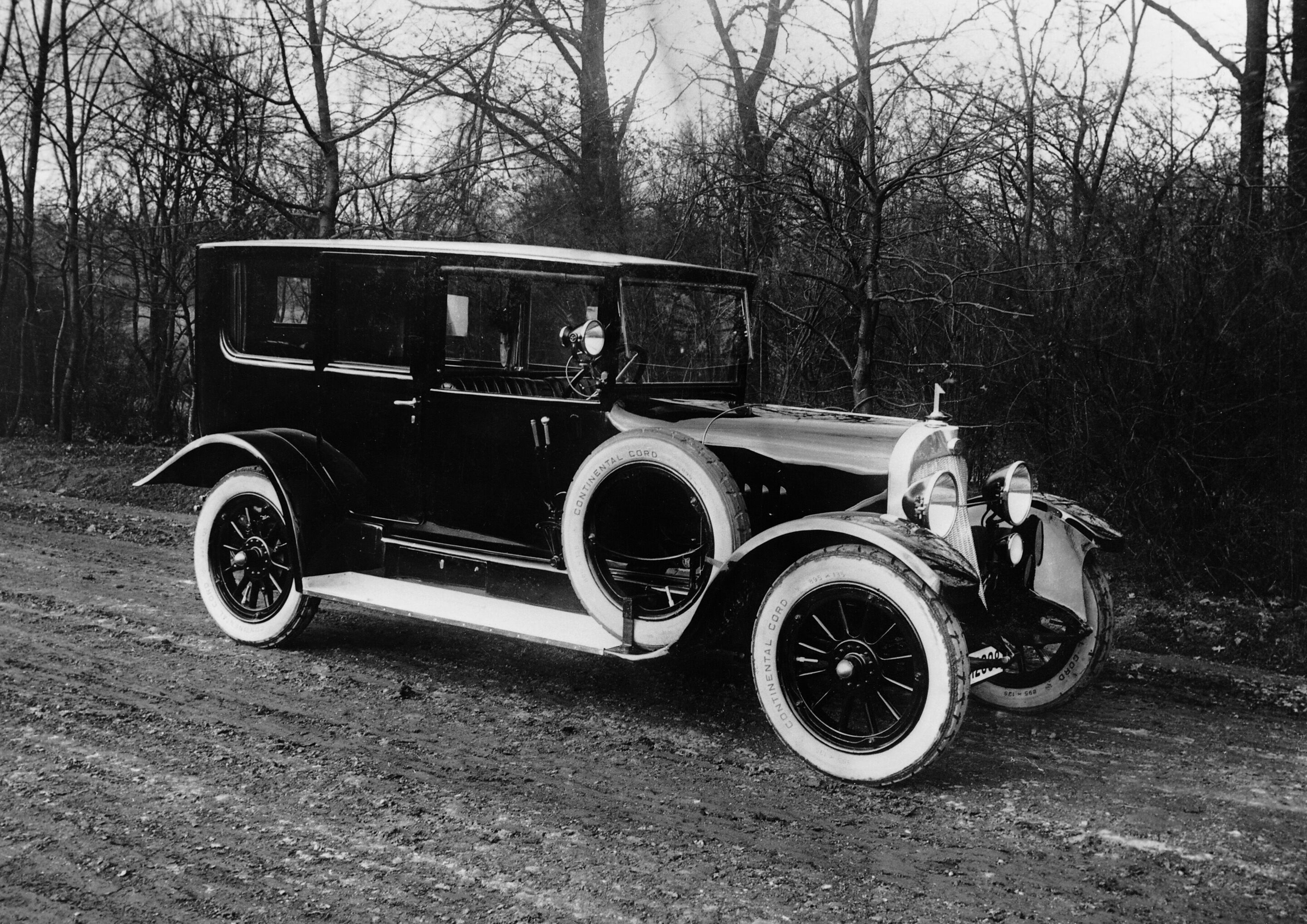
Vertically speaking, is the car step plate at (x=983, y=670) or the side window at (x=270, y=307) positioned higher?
the side window at (x=270, y=307)

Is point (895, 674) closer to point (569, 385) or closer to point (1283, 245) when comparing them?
point (569, 385)

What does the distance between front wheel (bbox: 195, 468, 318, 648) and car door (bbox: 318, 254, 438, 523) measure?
456mm

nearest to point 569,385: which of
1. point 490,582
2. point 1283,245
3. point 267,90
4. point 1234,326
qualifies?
point 490,582

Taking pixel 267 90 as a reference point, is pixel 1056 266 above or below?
below

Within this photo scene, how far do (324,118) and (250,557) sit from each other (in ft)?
15.3

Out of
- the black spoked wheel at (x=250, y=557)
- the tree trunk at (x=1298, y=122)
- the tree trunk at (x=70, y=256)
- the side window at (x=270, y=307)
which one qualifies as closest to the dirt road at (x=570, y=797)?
the black spoked wheel at (x=250, y=557)

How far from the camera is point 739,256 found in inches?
311

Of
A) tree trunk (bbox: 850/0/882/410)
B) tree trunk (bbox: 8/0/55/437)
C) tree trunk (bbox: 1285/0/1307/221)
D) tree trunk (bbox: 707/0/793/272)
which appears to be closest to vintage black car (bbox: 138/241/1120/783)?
tree trunk (bbox: 850/0/882/410)

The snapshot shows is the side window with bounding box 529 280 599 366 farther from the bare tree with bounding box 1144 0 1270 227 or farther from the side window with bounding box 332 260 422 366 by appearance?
the bare tree with bounding box 1144 0 1270 227

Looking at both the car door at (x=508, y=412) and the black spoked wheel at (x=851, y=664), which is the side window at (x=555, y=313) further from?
the black spoked wheel at (x=851, y=664)

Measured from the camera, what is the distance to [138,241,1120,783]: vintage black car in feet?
12.8

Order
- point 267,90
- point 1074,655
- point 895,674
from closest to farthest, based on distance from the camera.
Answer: point 895,674, point 1074,655, point 267,90

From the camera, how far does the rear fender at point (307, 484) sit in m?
5.11

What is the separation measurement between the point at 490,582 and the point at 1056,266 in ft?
14.9
